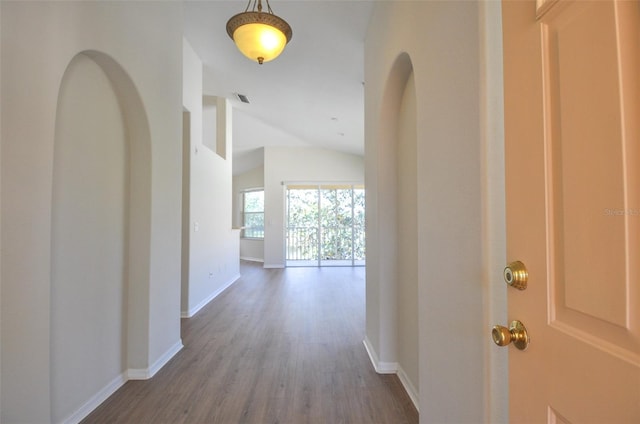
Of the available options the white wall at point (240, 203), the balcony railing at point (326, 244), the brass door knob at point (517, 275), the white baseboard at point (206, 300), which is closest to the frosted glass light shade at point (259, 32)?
the brass door knob at point (517, 275)

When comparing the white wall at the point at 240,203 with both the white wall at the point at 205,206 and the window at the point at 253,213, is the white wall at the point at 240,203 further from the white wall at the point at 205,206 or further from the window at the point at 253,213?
the white wall at the point at 205,206

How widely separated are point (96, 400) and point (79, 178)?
1.39 metres

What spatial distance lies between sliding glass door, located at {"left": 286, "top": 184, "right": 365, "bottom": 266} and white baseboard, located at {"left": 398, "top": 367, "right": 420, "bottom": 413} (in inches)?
222

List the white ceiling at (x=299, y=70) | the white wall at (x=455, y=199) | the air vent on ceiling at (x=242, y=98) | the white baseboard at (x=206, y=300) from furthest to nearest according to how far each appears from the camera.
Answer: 1. the air vent on ceiling at (x=242, y=98)
2. the white baseboard at (x=206, y=300)
3. the white ceiling at (x=299, y=70)
4. the white wall at (x=455, y=199)

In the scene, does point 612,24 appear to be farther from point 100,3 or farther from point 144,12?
point 144,12

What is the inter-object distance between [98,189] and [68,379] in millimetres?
1126

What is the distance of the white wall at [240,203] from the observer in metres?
8.97

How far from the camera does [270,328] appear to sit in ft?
11.1

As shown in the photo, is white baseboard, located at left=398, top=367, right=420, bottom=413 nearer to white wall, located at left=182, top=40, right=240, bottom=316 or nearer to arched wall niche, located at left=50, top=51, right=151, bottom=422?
arched wall niche, located at left=50, top=51, right=151, bottom=422

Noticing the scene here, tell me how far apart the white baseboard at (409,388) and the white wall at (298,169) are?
5.84 metres

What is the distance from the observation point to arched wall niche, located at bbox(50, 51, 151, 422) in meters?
1.72

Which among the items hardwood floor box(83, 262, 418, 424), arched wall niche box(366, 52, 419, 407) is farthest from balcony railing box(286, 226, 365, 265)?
arched wall niche box(366, 52, 419, 407)

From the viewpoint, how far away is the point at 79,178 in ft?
6.08

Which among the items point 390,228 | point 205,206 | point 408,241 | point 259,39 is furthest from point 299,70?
point 408,241
